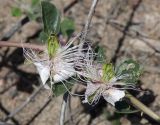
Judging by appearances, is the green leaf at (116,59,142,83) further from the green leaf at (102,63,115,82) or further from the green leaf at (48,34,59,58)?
the green leaf at (48,34,59,58)

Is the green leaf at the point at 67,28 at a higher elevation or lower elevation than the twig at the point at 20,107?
higher

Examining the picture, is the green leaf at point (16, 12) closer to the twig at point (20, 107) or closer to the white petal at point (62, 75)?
the twig at point (20, 107)

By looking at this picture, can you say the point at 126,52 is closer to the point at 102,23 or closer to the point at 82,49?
the point at 102,23

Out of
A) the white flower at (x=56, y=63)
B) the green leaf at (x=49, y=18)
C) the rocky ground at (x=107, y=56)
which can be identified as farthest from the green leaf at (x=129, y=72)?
the rocky ground at (x=107, y=56)

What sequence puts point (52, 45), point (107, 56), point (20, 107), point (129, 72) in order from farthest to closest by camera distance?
1. point (107, 56)
2. point (20, 107)
3. point (129, 72)
4. point (52, 45)

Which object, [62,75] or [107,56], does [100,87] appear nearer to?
[62,75]

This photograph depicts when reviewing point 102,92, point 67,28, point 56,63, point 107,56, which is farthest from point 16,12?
point 102,92

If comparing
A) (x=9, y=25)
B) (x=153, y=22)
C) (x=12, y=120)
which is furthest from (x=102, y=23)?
(x=12, y=120)
